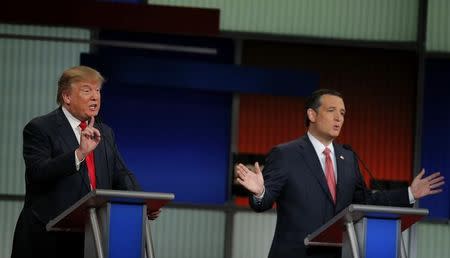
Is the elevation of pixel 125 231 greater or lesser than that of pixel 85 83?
lesser

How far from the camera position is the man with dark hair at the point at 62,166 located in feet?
15.2

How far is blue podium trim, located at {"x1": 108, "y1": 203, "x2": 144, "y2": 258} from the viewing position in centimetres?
436

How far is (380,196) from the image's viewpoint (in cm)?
542

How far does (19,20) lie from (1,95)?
2.05 feet

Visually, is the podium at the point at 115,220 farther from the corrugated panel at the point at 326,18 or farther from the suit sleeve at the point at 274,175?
the corrugated panel at the point at 326,18

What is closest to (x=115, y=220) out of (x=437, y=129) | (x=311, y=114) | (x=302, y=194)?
(x=302, y=194)

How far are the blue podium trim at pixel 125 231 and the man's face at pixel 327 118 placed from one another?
1.46 meters

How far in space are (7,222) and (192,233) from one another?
1498 mm

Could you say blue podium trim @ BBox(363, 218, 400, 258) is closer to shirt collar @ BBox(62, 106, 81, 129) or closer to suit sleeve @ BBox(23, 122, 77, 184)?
suit sleeve @ BBox(23, 122, 77, 184)

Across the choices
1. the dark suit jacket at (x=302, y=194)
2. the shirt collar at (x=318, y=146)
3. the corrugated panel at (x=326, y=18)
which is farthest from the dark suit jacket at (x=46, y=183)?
the corrugated panel at (x=326, y=18)

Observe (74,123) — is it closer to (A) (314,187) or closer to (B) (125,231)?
(B) (125,231)

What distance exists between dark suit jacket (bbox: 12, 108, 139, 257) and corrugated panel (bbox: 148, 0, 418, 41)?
3.72 m

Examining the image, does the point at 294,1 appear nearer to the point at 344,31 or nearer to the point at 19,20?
the point at 344,31

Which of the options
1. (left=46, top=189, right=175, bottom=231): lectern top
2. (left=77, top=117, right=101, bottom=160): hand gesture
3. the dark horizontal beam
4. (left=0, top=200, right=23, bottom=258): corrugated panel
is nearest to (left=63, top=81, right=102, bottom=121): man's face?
(left=77, top=117, right=101, bottom=160): hand gesture
